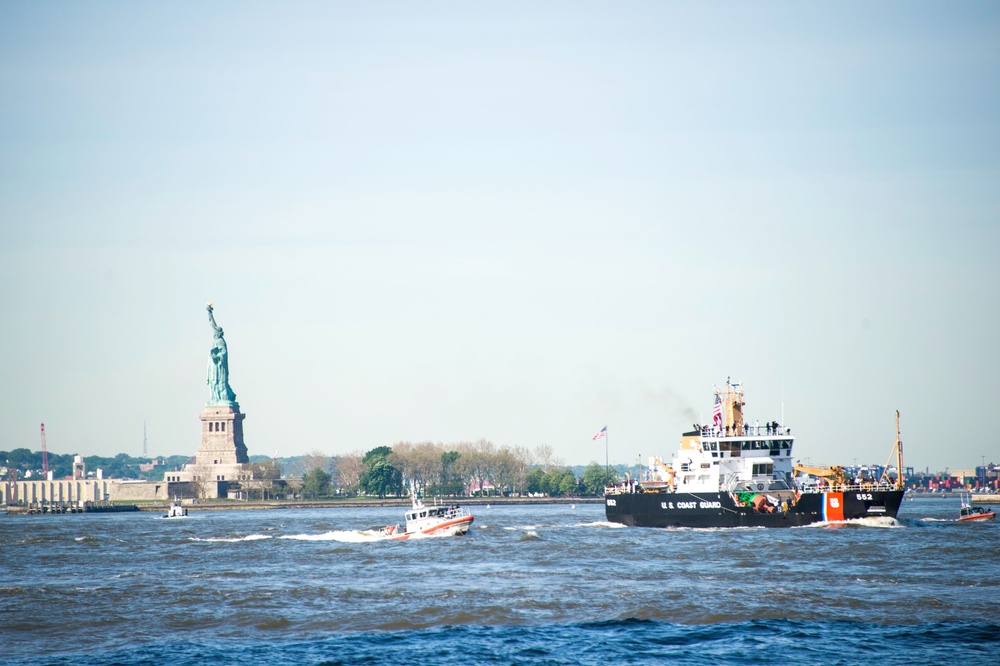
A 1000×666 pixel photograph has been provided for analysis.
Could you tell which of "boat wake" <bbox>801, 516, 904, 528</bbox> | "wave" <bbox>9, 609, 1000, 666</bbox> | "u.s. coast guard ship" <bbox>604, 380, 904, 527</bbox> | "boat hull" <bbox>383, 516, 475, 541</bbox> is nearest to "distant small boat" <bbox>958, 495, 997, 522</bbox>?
"u.s. coast guard ship" <bbox>604, 380, 904, 527</bbox>

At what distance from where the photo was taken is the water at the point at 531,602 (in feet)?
141

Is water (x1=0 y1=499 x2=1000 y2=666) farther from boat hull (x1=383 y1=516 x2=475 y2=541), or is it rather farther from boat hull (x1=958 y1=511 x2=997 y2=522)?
boat hull (x1=958 y1=511 x2=997 y2=522)

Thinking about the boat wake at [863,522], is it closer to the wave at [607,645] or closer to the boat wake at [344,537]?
the boat wake at [344,537]

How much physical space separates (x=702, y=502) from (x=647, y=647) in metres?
56.9

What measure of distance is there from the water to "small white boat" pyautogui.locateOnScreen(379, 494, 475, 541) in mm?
9393

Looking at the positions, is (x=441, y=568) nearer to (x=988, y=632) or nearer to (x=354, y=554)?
(x=354, y=554)

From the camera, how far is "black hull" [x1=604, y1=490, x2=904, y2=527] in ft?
305

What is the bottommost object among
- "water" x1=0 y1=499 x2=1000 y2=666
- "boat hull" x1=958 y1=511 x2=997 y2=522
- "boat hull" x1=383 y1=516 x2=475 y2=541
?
"boat hull" x1=958 y1=511 x2=997 y2=522

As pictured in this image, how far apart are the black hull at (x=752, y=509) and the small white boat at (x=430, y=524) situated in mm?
16794

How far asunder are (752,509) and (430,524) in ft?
87.6

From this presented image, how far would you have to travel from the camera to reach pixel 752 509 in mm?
95438

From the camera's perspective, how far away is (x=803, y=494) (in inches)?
3679

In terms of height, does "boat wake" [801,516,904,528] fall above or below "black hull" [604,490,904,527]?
below

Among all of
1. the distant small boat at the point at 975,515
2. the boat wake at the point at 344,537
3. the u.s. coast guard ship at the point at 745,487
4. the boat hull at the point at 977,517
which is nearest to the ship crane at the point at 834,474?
the u.s. coast guard ship at the point at 745,487
